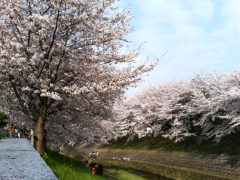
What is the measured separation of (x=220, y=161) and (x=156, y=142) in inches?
552

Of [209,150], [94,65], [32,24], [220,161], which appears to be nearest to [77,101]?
[94,65]

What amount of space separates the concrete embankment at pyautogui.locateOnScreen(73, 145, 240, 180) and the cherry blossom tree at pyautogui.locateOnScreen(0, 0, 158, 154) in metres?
11.2

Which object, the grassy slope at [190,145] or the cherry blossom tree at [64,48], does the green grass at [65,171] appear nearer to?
the cherry blossom tree at [64,48]

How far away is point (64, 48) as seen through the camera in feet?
30.3

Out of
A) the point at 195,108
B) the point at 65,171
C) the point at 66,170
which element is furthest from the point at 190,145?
the point at 65,171

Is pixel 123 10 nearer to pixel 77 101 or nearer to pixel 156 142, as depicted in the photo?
pixel 77 101

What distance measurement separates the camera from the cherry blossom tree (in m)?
8.68

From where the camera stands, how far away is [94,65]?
9703 millimetres

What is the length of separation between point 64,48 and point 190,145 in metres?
19.0

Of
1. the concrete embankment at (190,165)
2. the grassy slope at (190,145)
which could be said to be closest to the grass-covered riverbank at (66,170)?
the concrete embankment at (190,165)

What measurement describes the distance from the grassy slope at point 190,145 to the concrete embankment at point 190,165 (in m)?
0.81

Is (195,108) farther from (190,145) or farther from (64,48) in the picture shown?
(64,48)

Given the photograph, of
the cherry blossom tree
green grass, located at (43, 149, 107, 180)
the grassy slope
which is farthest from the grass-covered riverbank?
the grassy slope

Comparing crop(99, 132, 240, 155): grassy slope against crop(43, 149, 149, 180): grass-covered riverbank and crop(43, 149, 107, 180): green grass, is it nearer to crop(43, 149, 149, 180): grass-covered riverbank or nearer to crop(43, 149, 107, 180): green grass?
crop(43, 149, 149, 180): grass-covered riverbank
